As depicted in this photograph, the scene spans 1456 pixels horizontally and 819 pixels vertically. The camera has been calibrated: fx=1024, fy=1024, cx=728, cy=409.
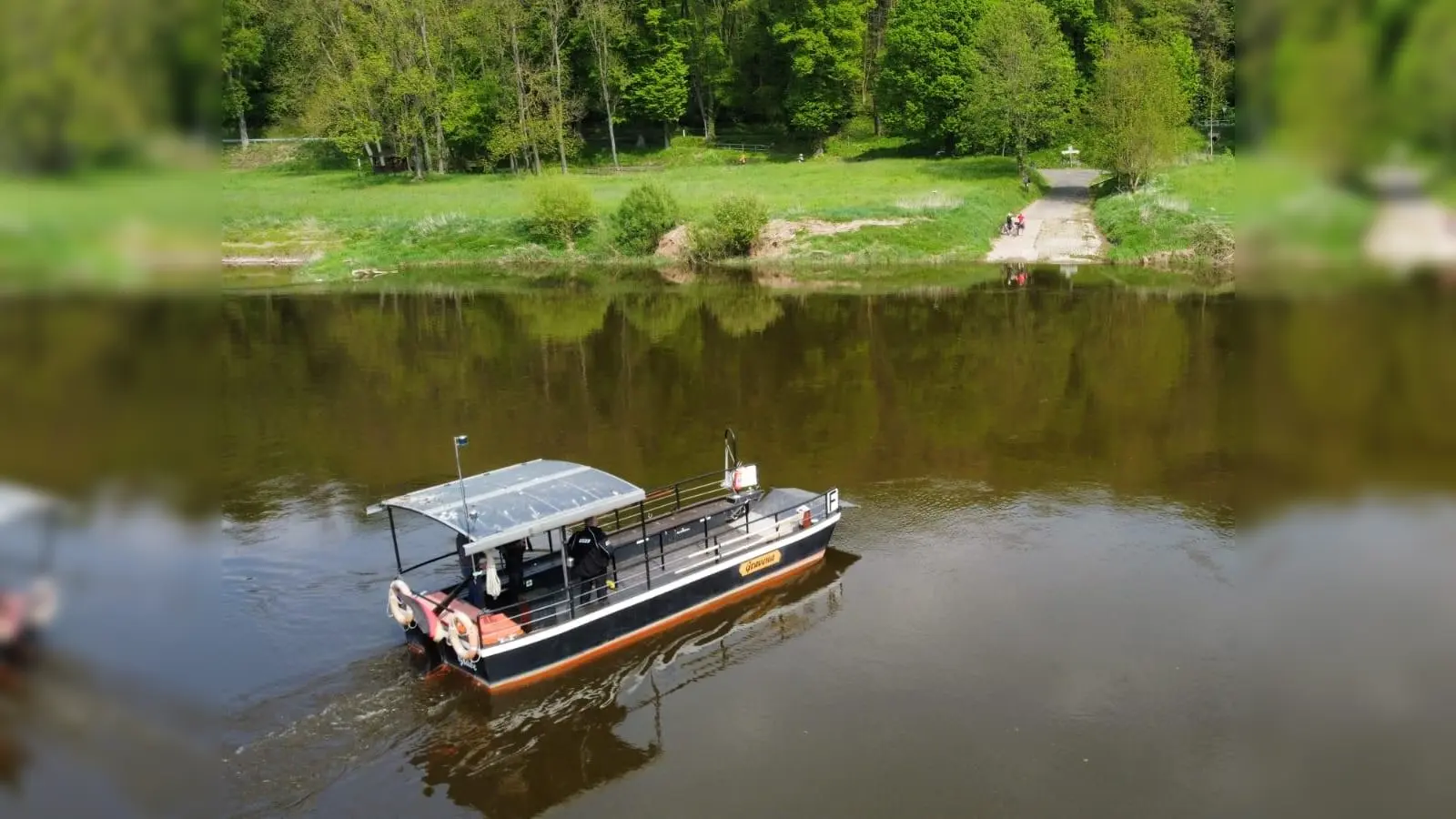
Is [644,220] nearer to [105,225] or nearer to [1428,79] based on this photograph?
[105,225]

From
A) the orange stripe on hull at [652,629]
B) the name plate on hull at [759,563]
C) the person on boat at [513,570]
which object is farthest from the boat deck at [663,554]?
the orange stripe on hull at [652,629]

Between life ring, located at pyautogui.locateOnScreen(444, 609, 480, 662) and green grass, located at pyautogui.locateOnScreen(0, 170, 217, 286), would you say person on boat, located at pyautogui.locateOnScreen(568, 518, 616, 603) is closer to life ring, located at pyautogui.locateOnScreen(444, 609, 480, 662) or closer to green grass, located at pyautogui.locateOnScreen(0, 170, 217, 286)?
life ring, located at pyautogui.locateOnScreen(444, 609, 480, 662)

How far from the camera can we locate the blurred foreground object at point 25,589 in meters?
4.85

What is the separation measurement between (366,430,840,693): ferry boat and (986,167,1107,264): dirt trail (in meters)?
39.7

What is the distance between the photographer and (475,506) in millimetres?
18469

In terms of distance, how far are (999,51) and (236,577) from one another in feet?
224

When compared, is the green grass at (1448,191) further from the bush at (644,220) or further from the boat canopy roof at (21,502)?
the bush at (644,220)

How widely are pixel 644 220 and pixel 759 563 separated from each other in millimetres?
44109

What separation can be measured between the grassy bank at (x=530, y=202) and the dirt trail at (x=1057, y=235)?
1.32 metres

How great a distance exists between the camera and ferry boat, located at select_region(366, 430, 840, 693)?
17562 millimetres

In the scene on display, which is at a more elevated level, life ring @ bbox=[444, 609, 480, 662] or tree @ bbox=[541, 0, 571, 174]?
tree @ bbox=[541, 0, 571, 174]

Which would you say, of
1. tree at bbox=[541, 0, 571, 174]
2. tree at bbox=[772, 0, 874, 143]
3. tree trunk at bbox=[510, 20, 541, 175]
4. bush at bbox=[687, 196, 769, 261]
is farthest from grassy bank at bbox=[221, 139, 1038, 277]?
tree at bbox=[772, 0, 874, 143]

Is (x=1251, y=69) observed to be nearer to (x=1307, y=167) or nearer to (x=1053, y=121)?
(x=1307, y=167)

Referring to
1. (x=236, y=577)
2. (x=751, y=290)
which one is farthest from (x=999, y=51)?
(x=236, y=577)
